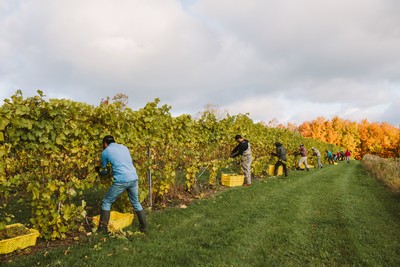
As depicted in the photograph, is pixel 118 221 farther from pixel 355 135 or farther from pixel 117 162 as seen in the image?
pixel 355 135

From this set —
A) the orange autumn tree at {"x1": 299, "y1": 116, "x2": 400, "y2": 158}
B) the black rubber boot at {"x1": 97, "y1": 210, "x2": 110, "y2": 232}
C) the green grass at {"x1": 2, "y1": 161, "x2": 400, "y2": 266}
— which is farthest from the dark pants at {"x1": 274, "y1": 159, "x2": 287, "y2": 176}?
the orange autumn tree at {"x1": 299, "y1": 116, "x2": 400, "y2": 158}

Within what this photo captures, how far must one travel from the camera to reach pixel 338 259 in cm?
461

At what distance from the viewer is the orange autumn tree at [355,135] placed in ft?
243

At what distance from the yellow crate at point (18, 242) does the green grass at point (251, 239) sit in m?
0.18

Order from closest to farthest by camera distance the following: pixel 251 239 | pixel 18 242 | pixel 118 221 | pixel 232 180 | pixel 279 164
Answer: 1. pixel 18 242
2. pixel 251 239
3. pixel 118 221
4. pixel 232 180
5. pixel 279 164

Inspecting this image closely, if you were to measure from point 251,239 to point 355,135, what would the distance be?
85.8 metres

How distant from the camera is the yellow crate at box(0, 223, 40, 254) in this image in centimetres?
437

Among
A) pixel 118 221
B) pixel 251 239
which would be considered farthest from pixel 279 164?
pixel 118 221

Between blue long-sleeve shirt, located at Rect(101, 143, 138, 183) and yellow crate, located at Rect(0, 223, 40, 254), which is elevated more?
blue long-sleeve shirt, located at Rect(101, 143, 138, 183)

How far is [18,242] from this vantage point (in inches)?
179

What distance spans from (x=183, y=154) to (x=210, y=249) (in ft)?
14.3

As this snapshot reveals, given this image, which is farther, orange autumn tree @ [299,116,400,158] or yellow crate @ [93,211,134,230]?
orange autumn tree @ [299,116,400,158]

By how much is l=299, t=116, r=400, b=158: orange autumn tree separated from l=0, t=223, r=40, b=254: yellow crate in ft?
242

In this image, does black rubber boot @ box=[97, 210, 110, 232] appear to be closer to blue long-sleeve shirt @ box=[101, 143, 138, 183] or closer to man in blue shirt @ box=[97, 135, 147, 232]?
man in blue shirt @ box=[97, 135, 147, 232]
